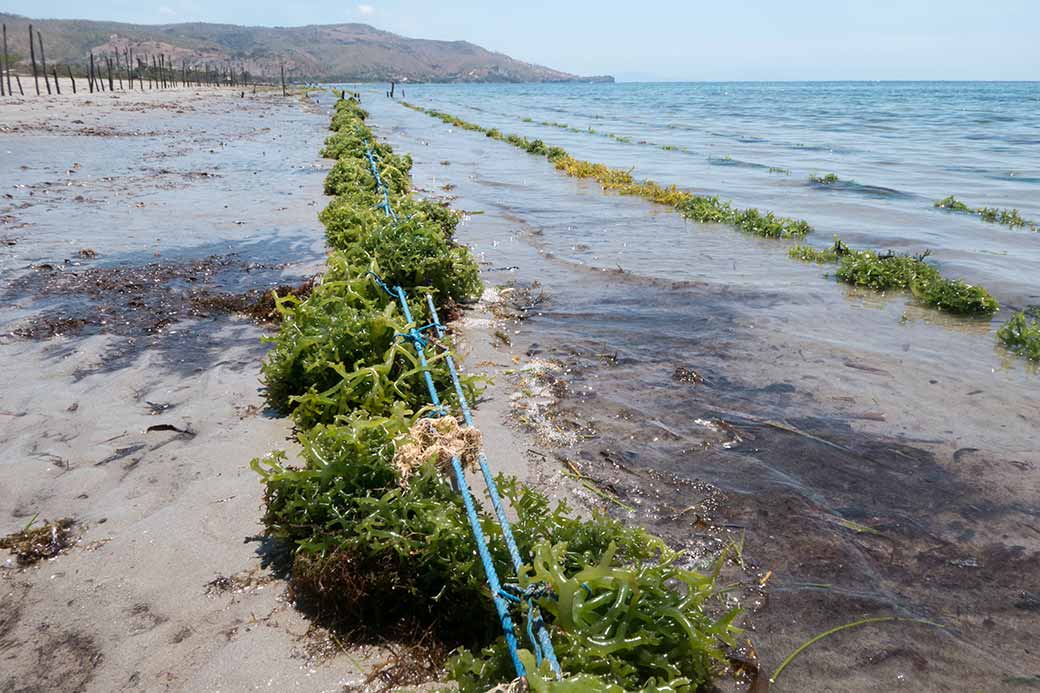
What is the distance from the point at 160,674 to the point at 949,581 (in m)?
3.01

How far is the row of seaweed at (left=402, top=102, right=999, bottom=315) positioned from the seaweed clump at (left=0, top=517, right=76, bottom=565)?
22.4 feet

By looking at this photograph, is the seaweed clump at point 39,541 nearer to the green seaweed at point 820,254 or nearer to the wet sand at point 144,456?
the wet sand at point 144,456

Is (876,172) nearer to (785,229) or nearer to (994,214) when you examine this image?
(994,214)

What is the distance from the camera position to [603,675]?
202 cm

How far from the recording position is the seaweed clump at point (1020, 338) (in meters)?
5.22

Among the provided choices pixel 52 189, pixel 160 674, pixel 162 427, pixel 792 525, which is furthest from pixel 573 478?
pixel 52 189

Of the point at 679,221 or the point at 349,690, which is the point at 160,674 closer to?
the point at 349,690

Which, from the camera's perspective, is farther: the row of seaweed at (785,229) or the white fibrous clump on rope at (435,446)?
the row of seaweed at (785,229)

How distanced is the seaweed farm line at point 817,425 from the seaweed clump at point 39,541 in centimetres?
230

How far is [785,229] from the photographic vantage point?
9414 millimetres

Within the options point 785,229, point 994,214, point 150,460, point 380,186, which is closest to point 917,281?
point 785,229

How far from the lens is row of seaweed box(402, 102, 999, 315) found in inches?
249


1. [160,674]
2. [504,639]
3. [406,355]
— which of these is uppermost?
[406,355]

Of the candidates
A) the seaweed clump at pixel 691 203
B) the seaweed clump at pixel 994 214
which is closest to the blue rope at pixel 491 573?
the seaweed clump at pixel 691 203
